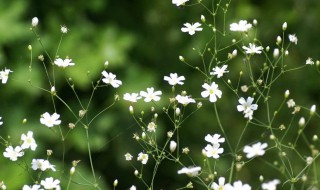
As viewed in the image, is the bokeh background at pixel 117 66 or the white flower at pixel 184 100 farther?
the bokeh background at pixel 117 66

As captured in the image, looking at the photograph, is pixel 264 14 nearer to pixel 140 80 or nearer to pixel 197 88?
pixel 197 88

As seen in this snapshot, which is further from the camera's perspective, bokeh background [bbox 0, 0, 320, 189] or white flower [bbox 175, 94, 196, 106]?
bokeh background [bbox 0, 0, 320, 189]

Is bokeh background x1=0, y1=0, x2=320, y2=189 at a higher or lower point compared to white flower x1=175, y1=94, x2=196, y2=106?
higher

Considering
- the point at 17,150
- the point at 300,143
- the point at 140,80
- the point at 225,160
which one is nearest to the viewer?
the point at 17,150

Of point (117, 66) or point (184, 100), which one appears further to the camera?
point (117, 66)

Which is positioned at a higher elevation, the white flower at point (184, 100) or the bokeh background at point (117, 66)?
the bokeh background at point (117, 66)

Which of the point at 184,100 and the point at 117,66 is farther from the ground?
the point at 117,66

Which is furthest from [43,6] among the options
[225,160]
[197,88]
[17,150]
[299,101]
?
[17,150]

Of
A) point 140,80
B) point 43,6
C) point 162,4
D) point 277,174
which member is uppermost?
point 162,4
